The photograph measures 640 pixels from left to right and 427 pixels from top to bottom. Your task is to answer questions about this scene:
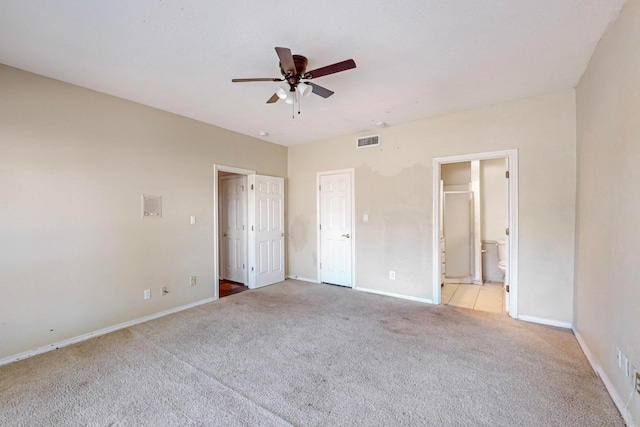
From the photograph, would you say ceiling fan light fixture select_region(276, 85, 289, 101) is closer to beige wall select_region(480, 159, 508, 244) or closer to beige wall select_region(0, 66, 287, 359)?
beige wall select_region(0, 66, 287, 359)

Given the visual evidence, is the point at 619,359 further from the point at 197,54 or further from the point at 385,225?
the point at 197,54

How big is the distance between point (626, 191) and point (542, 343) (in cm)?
176

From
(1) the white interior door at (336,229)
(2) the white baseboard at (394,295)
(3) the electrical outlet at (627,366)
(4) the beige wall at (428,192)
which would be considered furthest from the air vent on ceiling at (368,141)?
(3) the electrical outlet at (627,366)

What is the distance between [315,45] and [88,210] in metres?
2.84

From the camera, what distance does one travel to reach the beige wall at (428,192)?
124 inches

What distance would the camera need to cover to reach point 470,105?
349 cm

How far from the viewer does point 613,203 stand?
1.95m

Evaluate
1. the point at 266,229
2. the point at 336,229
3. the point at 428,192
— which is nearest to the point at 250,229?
the point at 266,229

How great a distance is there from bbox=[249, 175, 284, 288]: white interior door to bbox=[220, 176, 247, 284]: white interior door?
0.23m

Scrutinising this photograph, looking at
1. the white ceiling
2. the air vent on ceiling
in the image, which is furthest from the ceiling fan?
the air vent on ceiling

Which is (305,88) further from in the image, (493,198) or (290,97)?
(493,198)

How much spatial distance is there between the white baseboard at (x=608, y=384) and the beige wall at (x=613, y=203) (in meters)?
0.02

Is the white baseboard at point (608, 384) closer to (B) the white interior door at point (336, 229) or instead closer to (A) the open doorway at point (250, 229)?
(B) the white interior door at point (336, 229)

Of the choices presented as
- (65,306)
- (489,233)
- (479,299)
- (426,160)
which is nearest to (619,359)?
(479,299)
